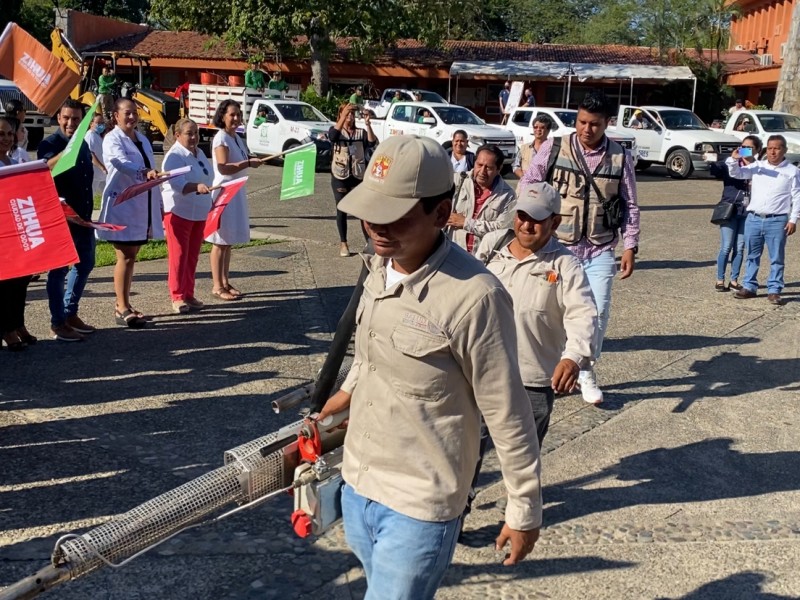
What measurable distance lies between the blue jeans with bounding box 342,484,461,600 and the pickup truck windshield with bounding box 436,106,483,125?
2123 cm

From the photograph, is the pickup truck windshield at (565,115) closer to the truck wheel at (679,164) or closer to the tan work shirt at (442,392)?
the truck wheel at (679,164)

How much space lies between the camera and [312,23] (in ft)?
107

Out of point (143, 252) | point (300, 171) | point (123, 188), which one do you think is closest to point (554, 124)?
point (143, 252)

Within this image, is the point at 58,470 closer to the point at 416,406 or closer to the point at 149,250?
the point at 416,406

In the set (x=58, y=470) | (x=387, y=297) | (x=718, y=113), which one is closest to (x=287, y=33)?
(x=718, y=113)

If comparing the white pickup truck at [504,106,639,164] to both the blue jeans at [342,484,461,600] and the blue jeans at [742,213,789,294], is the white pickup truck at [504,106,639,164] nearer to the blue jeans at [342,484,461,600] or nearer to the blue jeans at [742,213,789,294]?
the blue jeans at [742,213,789,294]

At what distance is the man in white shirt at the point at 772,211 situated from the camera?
9.29 meters

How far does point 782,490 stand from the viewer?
496 centimetres

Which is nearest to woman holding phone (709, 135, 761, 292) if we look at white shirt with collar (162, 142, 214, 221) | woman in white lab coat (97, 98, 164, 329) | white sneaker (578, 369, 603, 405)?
white sneaker (578, 369, 603, 405)

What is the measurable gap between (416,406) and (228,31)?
107 ft

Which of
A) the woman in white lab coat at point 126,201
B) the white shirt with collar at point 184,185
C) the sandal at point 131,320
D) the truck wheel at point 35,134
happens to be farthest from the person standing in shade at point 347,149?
the truck wheel at point 35,134

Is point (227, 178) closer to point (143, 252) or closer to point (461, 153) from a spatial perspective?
point (461, 153)

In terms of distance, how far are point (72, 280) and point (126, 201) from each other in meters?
0.81

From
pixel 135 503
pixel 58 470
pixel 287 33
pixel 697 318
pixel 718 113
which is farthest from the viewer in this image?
pixel 718 113
